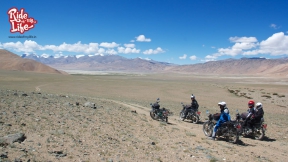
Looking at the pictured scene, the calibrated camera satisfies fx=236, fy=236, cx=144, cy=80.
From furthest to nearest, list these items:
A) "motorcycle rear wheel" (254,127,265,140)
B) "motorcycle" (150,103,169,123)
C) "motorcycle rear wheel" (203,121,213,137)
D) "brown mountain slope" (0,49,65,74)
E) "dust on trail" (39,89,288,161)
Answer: "brown mountain slope" (0,49,65,74)
"motorcycle" (150,103,169,123)
"motorcycle rear wheel" (254,127,265,140)
"motorcycle rear wheel" (203,121,213,137)
"dust on trail" (39,89,288,161)

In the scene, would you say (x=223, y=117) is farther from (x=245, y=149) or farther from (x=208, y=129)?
(x=245, y=149)

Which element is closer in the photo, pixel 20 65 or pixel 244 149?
pixel 244 149

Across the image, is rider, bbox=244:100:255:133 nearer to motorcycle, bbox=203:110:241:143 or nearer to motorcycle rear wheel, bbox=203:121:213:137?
motorcycle, bbox=203:110:241:143

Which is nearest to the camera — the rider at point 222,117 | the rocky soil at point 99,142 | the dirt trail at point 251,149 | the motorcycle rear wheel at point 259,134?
the rocky soil at point 99,142

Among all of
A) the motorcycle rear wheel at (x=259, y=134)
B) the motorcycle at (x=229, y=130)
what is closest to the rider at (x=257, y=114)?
the motorcycle rear wheel at (x=259, y=134)

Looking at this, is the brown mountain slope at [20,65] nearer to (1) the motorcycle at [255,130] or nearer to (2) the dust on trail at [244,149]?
(1) the motorcycle at [255,130]

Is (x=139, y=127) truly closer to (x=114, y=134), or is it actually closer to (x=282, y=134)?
(x=114, y=134)

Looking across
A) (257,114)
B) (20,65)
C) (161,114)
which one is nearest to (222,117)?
(257,114)

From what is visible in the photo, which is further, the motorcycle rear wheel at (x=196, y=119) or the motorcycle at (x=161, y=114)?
the motorcycle rear wheel at (x=196, y=119)

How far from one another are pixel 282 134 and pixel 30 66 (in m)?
160

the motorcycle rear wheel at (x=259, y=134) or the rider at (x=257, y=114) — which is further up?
the rider at (x=257, y=114)

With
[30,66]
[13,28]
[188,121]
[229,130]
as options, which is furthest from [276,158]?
[30,66]

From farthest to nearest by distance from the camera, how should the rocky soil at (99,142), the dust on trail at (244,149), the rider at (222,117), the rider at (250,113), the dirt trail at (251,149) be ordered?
the rider at (250,113), the rider at (222,117), the dirt trail at (251,149), the dust on trail at (244,149), the rocky soil at (99,142)

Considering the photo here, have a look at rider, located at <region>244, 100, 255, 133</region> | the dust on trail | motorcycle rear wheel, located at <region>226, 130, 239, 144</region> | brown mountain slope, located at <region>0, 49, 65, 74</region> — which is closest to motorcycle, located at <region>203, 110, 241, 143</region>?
motorcycle rear wheel, located at <region>226, 130, 239, 144</region>
